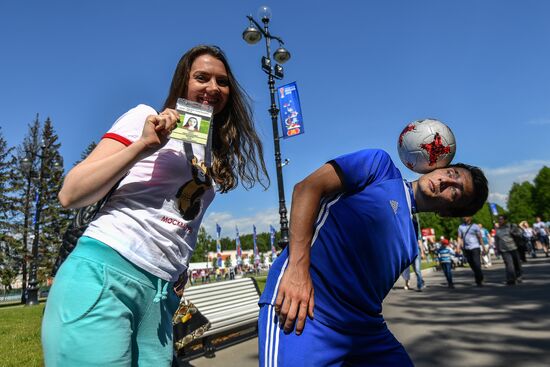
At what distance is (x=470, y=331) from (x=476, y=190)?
4461 millimetres

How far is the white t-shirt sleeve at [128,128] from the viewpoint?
161 centimetres

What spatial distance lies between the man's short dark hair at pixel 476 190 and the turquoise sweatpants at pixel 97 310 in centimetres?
183

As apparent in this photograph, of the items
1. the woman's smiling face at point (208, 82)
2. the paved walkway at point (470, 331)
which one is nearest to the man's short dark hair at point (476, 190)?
the woman's smiling face at point (208, 82)

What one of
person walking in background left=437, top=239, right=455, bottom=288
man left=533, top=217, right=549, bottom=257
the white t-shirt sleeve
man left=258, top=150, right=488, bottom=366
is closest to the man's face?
man left=258, top=150, right=488, bottom=366

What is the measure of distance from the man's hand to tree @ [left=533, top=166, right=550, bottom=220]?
264ft

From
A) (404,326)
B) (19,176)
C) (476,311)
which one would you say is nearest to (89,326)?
(404,326)

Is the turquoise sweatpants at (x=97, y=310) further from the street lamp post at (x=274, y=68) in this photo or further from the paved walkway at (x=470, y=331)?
the street lamp post at (x=274, y=68)

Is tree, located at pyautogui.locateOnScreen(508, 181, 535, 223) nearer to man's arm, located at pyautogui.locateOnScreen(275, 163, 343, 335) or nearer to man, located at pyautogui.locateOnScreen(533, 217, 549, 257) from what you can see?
man, located at pyautogui.locateOnScreen(533, 217, 549, 257)

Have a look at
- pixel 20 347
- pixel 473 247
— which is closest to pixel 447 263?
pixel 473 247

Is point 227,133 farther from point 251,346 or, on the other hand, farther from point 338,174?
point 251,346

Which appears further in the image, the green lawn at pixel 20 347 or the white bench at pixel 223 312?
the white bench at pixel 223 312

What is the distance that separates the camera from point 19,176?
41312mm

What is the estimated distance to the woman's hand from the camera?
1488 mm

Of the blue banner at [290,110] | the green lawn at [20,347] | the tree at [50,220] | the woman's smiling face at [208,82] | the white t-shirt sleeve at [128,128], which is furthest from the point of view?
the tree at [50,220]
